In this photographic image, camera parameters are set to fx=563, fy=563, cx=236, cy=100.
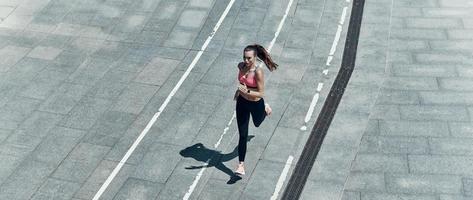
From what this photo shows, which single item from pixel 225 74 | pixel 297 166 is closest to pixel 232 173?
pixel 297 166

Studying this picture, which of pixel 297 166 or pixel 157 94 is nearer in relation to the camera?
pixel 297 166

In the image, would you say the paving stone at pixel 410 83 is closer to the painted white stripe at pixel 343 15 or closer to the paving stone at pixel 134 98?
the painted white stripe at pixel 343 15

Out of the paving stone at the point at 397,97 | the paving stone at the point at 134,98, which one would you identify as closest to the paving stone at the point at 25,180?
the paving stone at the point at 134,98

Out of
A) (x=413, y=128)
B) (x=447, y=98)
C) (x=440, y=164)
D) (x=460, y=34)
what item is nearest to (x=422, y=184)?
(x=440, y=164)

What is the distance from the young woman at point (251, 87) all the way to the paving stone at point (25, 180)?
347 cm

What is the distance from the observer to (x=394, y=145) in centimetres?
1013

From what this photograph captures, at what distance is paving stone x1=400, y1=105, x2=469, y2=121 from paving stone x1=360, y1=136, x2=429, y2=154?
66cm

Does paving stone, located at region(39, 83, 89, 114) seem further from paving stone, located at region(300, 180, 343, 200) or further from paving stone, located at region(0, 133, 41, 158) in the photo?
paving stone, located at region(300, 180, 343, 200)

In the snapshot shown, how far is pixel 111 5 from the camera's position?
14.7 m

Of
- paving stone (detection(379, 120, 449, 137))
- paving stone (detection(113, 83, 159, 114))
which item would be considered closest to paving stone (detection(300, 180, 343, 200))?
paving stone (detection(379, 120, 449, 137))

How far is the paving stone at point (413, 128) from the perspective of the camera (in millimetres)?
10336

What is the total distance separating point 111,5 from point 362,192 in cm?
863

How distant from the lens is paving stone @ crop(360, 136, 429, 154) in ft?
32.8

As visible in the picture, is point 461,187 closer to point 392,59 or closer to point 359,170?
point 359,170
